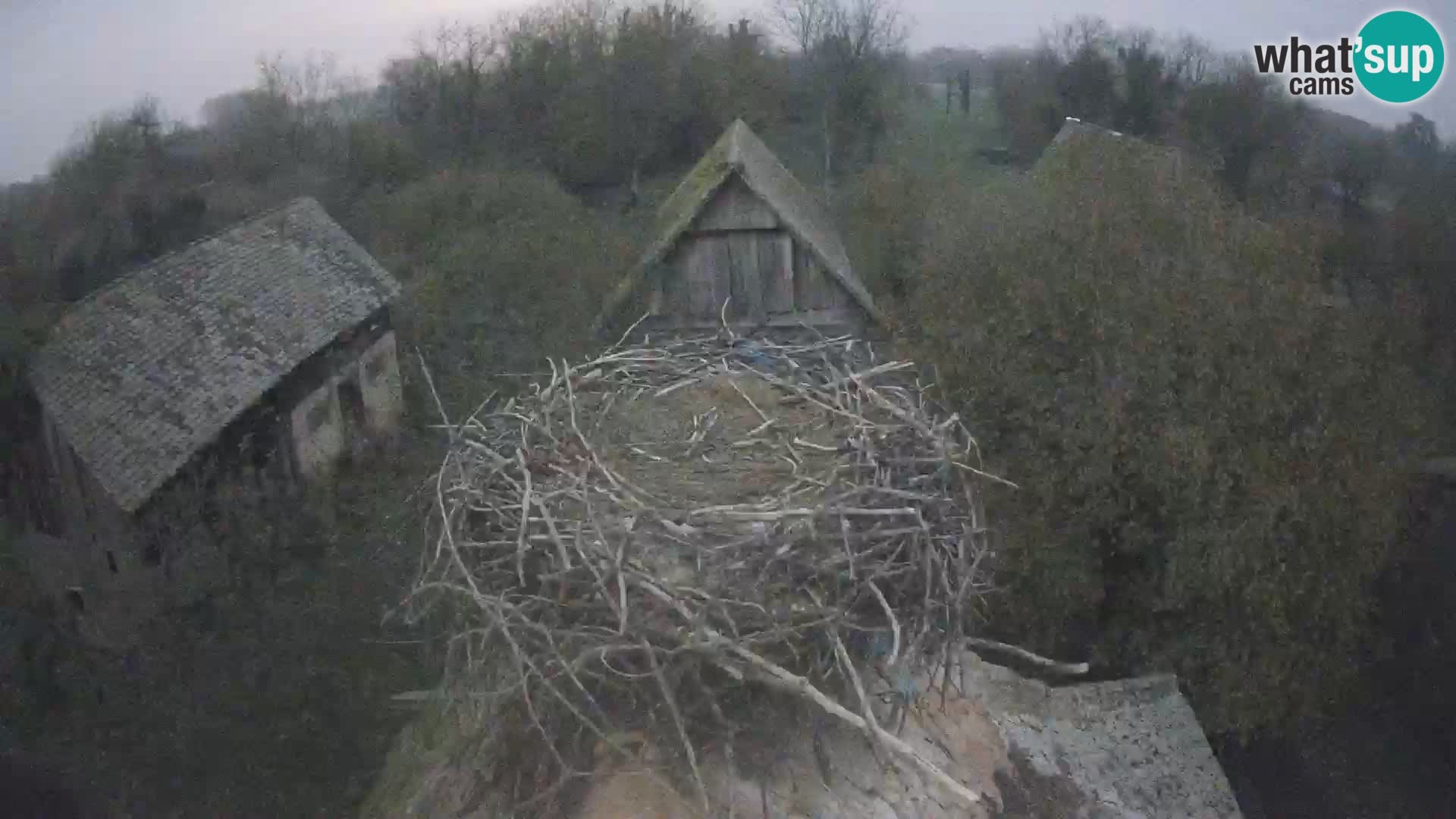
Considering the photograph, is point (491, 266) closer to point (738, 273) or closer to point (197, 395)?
point (738, 273)

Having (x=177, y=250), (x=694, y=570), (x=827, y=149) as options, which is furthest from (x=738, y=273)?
(x=694, y=570)

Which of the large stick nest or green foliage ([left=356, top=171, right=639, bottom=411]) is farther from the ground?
the large stick nest

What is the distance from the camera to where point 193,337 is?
10.4m

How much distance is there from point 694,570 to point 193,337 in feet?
27.6

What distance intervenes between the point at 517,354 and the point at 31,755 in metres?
6.35

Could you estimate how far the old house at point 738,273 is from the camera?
1130 centimetres

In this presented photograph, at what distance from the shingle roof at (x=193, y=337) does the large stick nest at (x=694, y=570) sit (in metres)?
5.80

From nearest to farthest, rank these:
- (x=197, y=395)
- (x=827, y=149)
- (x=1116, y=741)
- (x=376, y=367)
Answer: (x=1116, y=741) < (x=197, y=395) < (x=376, y=367) < (x=827, y=149)

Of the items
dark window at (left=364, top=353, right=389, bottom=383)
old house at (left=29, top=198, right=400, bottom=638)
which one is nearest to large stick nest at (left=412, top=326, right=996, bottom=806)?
old house at (left=29, top=198, right=400, bottom=638)

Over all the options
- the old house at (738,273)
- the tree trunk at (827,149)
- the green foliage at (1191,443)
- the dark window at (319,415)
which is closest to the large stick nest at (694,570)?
the green foliage at (1191,443)

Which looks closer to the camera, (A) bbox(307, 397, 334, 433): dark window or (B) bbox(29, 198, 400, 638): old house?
(B) bbox(29, 198, 400, 638): old house

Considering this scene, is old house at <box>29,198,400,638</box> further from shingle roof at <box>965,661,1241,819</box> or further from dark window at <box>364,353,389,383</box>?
shingle roof at <box>965,661,1241,819</box>

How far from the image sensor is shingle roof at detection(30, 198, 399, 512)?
8.79 meters

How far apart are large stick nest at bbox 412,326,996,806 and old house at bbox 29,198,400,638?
17.3 feet
